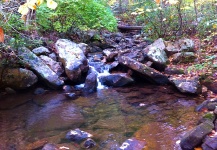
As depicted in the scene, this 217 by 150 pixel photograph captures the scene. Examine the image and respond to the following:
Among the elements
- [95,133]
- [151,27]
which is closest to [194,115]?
[95,133]

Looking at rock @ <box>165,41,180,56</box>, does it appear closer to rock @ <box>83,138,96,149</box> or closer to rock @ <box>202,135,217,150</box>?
rock @ <box>83,138,96,149</box>

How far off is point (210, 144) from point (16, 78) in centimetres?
615

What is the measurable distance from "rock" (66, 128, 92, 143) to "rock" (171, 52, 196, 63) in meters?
5.41

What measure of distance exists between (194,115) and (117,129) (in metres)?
1.81

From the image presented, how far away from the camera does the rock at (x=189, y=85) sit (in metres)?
6.94

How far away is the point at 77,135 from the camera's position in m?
4.71

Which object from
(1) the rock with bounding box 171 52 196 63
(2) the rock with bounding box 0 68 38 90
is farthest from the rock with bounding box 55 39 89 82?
(1) the rock with bounding box 171 52 196 63

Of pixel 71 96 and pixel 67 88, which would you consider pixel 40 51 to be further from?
pixel 71 96

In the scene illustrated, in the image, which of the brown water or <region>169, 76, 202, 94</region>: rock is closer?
the brown water

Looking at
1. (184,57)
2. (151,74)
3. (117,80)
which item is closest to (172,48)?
(184,57)

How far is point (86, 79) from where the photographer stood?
8.32m

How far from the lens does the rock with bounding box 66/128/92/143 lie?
466 centimetres

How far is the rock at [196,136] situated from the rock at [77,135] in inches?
71.4

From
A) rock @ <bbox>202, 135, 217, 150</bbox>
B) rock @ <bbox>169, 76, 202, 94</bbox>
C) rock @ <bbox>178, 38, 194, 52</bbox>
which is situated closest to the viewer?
rock @ <bbox>202, 135, 217, 150</bbox>
